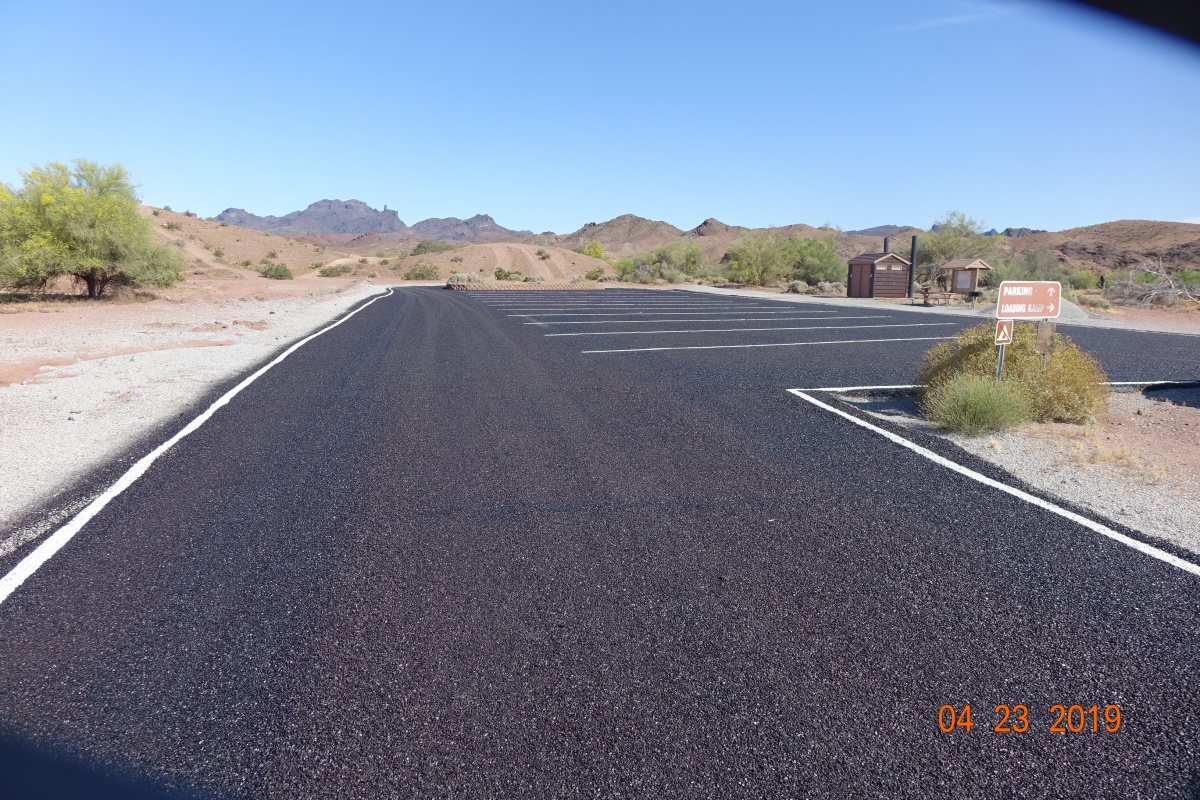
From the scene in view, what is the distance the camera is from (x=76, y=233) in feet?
87.1

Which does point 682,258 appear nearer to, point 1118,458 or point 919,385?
point 919,385

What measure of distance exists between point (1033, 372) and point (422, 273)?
2862 inches

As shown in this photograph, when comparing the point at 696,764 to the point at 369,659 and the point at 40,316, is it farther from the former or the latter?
the point at 40,316

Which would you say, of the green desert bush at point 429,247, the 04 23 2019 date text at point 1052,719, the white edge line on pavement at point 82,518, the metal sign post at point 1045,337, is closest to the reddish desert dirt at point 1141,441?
the metal sign post at point 1045,337

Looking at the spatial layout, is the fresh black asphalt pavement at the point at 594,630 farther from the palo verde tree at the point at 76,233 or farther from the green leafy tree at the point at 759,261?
the green leafy tree at the point at 759,261

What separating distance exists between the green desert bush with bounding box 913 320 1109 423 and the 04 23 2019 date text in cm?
631

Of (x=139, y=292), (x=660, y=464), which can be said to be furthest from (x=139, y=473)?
(x=139, y=292)

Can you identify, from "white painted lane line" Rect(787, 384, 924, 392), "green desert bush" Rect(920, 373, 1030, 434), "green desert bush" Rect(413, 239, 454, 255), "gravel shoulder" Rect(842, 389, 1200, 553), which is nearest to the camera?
"gravel shoulder" Rect(842, 389, 1200, 553)

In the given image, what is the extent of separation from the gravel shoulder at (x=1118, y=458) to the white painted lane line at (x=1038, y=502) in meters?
0.25

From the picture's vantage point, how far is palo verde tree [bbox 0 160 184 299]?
26.0 m

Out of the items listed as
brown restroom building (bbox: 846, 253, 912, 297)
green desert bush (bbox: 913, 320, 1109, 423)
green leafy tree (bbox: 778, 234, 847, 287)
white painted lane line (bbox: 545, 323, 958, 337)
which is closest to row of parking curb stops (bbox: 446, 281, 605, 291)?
green leafy tree (bbox: 778, 234, 847, 287)

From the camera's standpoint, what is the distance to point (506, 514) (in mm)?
5223

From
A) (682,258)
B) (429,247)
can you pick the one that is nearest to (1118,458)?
(682,258)

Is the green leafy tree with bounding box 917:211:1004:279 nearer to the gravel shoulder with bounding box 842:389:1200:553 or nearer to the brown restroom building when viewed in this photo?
the brown restroom building
